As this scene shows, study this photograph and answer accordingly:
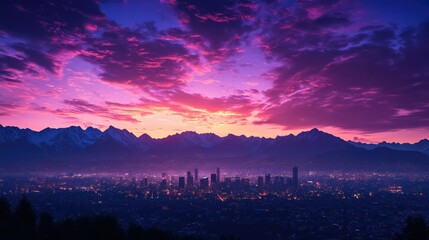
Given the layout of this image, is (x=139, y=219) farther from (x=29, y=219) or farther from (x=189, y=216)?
(x=29, y=219)

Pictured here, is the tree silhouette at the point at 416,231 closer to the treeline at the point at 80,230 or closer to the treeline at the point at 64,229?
the treeline at the point at 80,230

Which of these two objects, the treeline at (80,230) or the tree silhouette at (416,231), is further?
the treeline at (80,230)

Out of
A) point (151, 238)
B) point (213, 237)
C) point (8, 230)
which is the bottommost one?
point (213, 237)

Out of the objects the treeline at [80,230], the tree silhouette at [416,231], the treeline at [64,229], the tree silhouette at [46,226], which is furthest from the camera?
the tree silhouette at [46,226]

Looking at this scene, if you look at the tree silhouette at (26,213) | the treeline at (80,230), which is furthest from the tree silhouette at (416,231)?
the tree silhouette at (26,213)

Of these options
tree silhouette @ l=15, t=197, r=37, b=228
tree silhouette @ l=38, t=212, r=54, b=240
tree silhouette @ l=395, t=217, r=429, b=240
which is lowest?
tree silhouette @ l=38, t=212, r=54, b=240

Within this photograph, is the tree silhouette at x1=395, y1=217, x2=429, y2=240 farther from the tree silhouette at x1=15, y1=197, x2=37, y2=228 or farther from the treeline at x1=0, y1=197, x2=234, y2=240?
the tree silhouette at x1=15, y1=197, x2=37, y2=228

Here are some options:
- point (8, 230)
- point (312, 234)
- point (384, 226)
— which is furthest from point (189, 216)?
point (8, 230)

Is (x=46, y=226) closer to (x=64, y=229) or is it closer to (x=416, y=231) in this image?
(x=64, y=229)

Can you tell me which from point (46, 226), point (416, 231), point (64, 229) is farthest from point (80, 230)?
point (416, 231)

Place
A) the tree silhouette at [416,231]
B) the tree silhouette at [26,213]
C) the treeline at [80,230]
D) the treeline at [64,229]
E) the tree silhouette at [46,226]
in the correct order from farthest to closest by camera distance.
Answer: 1. the tree silhouette at [26,213]
2. the tree silhouette at [46,226]
3. the treeline at [64,229]
4. the treeline at [80,230]
5. the tree silhouette at [416,231]

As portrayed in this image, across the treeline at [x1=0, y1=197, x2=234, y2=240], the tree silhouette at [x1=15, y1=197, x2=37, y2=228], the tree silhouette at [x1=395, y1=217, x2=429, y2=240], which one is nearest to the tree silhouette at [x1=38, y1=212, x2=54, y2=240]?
the treeline at [x1=0, y1=197, x2=234, y2=240]
